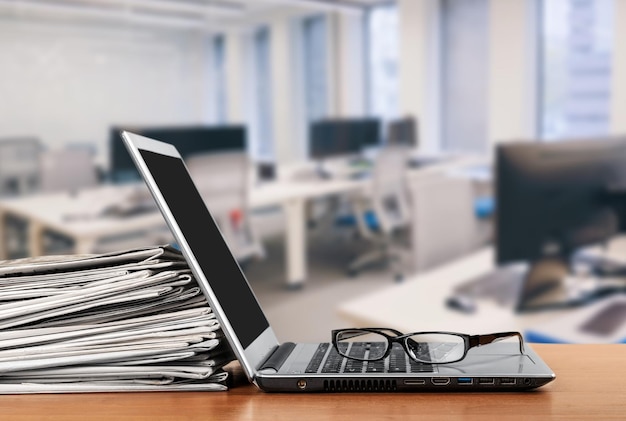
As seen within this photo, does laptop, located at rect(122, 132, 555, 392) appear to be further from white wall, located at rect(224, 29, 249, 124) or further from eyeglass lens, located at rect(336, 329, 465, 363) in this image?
white wall, located at rect(224, 29, 249, 124)

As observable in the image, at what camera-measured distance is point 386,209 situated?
507 centimetres

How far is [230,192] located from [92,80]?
1654 mm

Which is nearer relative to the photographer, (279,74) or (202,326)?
(202,326)

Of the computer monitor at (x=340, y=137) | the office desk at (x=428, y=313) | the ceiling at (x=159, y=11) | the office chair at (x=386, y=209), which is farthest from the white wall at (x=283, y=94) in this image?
the office desk at (x=428, y=313)

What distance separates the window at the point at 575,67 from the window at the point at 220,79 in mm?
3332

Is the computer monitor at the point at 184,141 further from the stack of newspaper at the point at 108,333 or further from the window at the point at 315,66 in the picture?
the window at the point at 315,66

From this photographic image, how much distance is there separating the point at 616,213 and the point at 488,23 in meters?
5.21

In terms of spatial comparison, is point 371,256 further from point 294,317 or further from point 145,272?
point 145,272

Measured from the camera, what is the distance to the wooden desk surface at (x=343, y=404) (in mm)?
548

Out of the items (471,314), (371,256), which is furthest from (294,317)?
(471,314)

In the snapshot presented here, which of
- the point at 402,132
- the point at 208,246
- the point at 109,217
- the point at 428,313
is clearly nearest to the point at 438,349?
the point at 208,246

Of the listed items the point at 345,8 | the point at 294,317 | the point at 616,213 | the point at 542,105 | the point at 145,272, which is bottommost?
the point at 294,317

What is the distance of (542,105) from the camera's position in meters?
6.42

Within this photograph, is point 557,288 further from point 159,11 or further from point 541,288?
point 159,11
